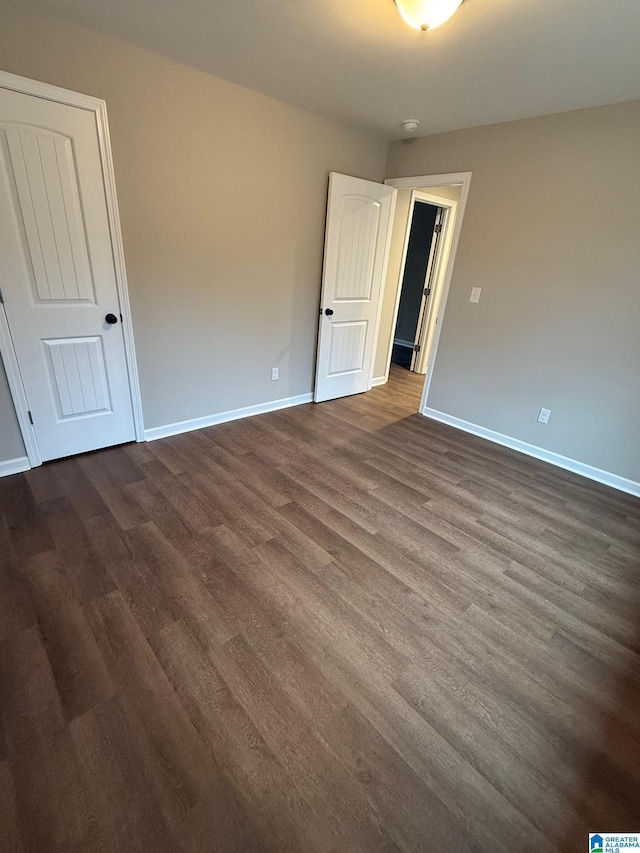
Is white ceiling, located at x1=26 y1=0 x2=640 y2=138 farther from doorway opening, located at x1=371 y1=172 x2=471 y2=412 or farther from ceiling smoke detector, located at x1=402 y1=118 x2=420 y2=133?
doorway opening, located at x1=371 y1=172 x2=471 y2=412

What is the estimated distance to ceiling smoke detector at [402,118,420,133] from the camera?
3.02 metres

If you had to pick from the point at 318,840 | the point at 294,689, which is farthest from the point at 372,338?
the point at 318,840

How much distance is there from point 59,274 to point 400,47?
89.8 inches

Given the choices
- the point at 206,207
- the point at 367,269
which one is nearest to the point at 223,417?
the point at 206,207

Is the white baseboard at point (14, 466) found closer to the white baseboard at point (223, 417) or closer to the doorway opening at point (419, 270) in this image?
the white baseboard at point (223, 417)

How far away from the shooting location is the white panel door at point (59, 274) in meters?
2.09

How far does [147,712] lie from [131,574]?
68 cm

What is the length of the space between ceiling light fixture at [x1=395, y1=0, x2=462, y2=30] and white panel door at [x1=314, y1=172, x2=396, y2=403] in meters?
1.79

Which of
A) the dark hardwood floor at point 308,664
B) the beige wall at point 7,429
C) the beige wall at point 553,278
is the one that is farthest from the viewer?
the beige wall at point 553,278

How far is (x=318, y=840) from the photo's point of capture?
1.05 metres

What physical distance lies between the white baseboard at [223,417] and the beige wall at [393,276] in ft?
3.93

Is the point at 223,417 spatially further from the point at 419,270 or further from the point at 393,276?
the point at 419,270

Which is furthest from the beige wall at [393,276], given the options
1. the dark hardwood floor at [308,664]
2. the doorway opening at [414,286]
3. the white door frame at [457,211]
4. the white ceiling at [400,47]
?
Answer: the dark hardwood floor at [308,664]

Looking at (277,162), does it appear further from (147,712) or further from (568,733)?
(568,733)
